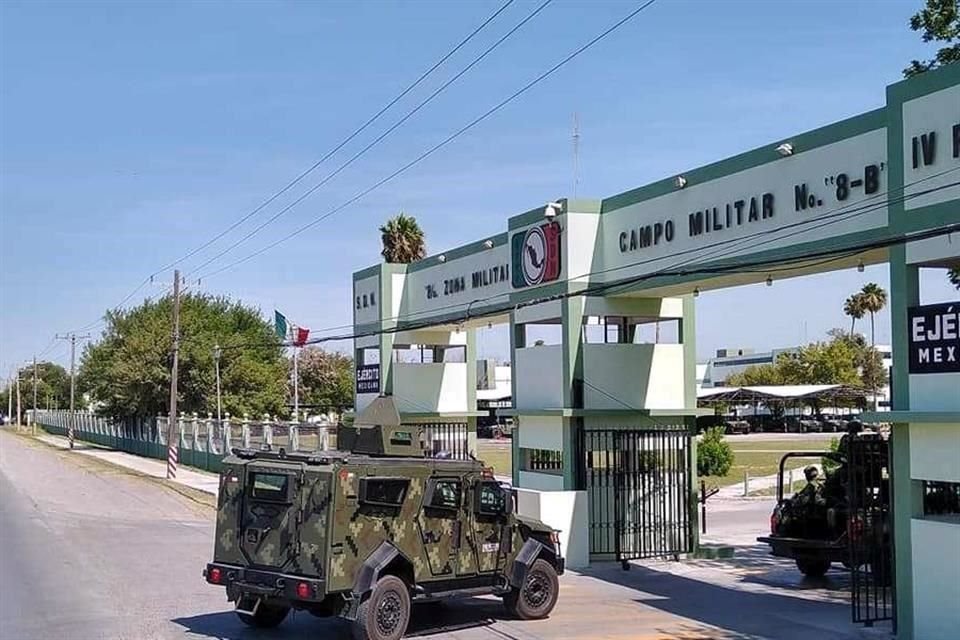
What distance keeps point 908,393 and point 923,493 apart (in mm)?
1138

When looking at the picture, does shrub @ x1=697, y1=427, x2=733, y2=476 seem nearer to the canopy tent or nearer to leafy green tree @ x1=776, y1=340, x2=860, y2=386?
the canopy tent

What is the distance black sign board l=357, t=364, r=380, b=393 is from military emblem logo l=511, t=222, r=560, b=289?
28.9ft

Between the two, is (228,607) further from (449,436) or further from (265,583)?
(449,436)

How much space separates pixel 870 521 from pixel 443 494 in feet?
19.5

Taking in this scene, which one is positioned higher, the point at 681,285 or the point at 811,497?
the point at 681,285

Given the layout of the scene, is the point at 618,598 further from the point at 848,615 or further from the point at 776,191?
the point at 776,191

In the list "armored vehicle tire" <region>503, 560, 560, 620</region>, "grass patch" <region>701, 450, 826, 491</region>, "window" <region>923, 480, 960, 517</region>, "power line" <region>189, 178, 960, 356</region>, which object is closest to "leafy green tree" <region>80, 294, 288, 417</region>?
"grass patch" <region>701, 450, 826, 491</region>

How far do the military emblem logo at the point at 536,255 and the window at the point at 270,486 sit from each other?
8.55m

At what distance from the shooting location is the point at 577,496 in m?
19.5

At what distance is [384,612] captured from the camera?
12.7 metres

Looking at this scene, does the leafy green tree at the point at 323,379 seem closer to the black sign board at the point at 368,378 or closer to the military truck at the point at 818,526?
the black sign board at the point at 368,378

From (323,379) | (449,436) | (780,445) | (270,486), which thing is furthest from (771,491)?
(323,379)

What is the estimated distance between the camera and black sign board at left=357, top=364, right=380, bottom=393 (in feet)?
99.1

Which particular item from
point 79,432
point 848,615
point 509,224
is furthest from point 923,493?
point 79,432
